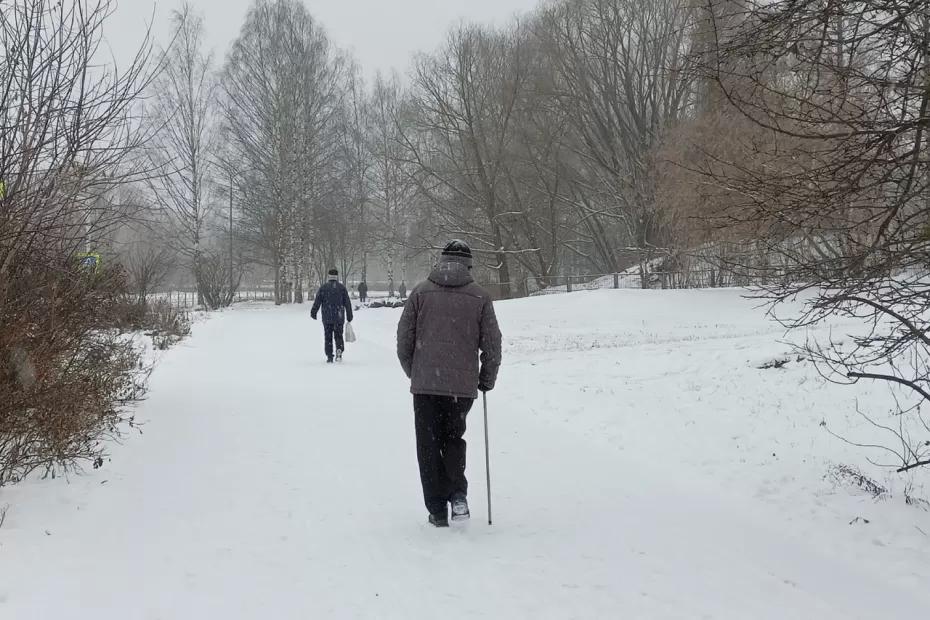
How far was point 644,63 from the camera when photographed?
94.0 ft

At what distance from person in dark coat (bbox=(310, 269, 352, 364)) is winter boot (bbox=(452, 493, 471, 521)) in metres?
8.41

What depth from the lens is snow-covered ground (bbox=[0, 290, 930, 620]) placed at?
3412 millimetres

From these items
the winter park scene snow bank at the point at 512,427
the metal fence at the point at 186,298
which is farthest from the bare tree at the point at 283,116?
the winter park scene snow bank at the point at 512,427

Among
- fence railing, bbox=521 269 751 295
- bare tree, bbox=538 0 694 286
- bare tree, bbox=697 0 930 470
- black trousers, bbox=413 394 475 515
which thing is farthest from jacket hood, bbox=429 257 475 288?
bare tree, bbox=538 0 694 286

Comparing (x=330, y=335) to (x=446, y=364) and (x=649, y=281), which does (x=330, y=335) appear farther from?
(x=649, y=281)

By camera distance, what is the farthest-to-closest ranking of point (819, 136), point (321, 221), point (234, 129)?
point (321, 221) < point (234, 129) < point (819, 136)

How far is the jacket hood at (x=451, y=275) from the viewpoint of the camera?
453cm

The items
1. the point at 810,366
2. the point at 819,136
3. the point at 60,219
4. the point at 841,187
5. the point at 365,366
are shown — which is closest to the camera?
the point at 819,136

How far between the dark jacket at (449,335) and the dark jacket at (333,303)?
8121mm

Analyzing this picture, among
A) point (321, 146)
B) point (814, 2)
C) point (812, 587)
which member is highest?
point (321, 146)

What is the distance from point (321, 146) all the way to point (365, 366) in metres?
26.9

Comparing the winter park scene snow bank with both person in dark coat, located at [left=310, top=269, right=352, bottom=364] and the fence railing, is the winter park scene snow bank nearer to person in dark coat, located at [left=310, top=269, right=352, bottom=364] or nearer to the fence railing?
person in dark coat, located at [left=310, top=269, right=352, bottom=364]

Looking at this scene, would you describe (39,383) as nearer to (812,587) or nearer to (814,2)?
(812,587)

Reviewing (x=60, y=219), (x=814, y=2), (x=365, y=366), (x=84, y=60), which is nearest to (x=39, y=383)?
(x=60, y=219)
